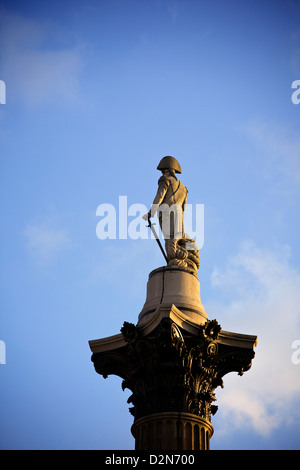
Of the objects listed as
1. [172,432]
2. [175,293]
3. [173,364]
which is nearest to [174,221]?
[175,293]

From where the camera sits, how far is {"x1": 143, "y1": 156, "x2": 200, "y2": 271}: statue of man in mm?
20797

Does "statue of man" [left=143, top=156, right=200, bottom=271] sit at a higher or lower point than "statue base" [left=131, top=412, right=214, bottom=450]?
higher

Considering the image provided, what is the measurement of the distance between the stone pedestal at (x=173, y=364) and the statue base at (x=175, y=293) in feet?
0.10

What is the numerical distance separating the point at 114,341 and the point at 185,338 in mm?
2022

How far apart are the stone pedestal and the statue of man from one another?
4.69 feet

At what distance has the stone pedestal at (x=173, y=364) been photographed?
17266 millimetres

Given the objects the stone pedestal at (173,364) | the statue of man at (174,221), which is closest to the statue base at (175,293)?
the stone pedestal at (173,364)

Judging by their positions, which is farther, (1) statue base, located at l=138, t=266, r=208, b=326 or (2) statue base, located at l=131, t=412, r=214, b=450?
(1) statue base, located at l=138, t=266, r=208, b=326

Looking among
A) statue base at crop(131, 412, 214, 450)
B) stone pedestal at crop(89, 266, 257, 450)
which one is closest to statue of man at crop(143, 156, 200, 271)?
stone pedestal at crop(89, 266, 257, 450)

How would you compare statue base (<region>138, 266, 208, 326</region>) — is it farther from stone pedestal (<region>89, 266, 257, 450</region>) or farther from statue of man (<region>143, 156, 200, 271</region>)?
statue of man (<region>143, 156, 200, 271</region>)
